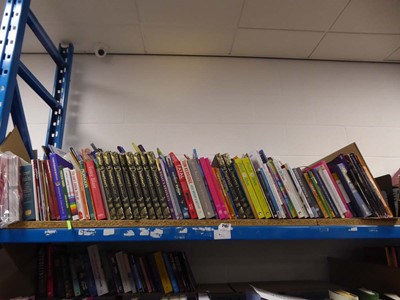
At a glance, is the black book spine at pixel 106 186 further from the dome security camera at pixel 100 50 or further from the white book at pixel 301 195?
the dome security camera at pixel 100 50

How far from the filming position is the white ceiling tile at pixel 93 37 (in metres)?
1.39

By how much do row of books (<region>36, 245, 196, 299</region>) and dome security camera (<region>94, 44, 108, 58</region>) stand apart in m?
1.11

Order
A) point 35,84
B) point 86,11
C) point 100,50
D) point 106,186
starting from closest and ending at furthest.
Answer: point 106,186 < point 35,84 < point 86,11 < point 100,50

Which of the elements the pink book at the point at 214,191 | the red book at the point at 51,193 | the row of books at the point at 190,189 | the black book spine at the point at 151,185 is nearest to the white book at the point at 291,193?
the row of books at the point at 190,189

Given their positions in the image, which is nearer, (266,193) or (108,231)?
(108,231)

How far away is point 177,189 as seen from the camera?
90 cm

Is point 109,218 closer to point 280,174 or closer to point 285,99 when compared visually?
point 280,174

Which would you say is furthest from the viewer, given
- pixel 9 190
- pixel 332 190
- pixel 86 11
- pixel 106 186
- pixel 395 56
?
pixel 395 56

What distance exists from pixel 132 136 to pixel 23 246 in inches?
28.6

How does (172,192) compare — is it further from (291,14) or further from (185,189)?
(291,14)

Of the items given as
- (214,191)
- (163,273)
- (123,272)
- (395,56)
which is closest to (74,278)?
(123,272)

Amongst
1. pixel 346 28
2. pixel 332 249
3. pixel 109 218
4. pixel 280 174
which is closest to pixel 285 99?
pixel 346 28

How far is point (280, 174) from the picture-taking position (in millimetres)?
973

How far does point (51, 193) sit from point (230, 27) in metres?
1.22
